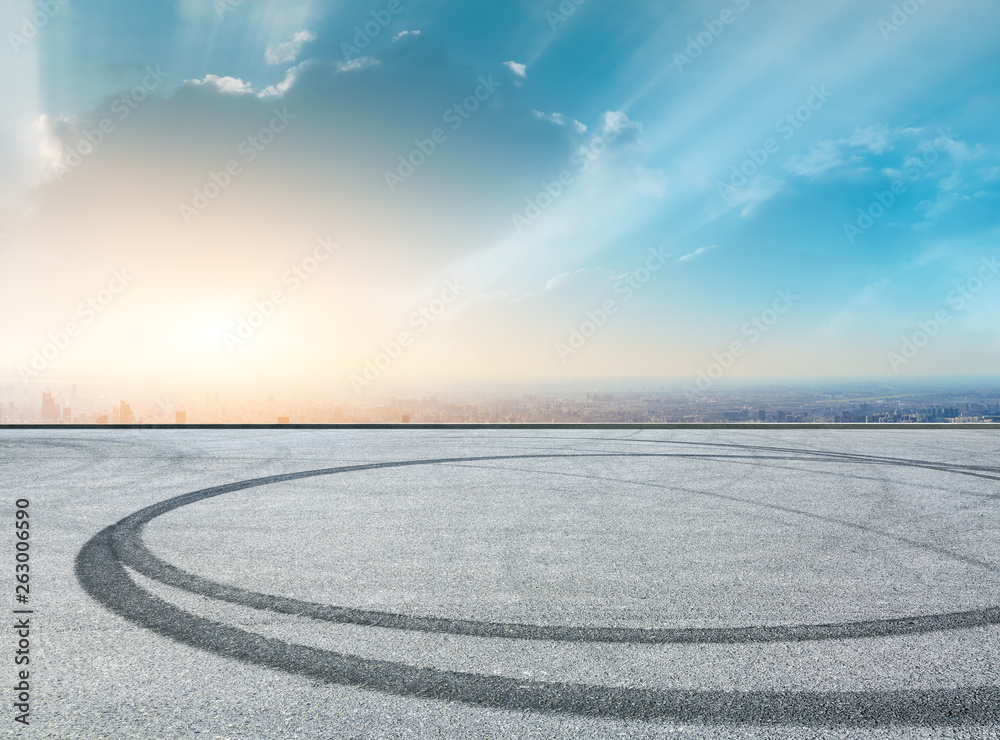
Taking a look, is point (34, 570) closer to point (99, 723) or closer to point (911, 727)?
point (99, 723)

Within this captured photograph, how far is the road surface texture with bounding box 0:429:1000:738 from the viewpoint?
2.86 m

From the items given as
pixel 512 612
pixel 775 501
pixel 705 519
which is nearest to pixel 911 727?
pixel 512 612

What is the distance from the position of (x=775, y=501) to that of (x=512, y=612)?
4745 millimetres

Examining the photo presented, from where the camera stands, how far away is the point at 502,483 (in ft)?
28.6

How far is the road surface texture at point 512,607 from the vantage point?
2857 millimetres

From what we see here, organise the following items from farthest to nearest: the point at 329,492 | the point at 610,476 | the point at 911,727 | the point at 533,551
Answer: the point at 610,476 → the point at 329,492 → the point at 533,551 → the point at 911,727

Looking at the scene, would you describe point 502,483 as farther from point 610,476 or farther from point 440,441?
point 440,441

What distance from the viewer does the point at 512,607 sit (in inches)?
161

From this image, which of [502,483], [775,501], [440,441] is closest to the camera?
[775,501]

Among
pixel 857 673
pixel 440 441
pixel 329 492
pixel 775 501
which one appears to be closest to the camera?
pixel 857 673

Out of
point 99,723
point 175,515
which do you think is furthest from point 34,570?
point 99,723

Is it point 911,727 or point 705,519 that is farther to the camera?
point 705,519

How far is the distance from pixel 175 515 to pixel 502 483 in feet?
13.3

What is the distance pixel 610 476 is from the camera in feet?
30.4
